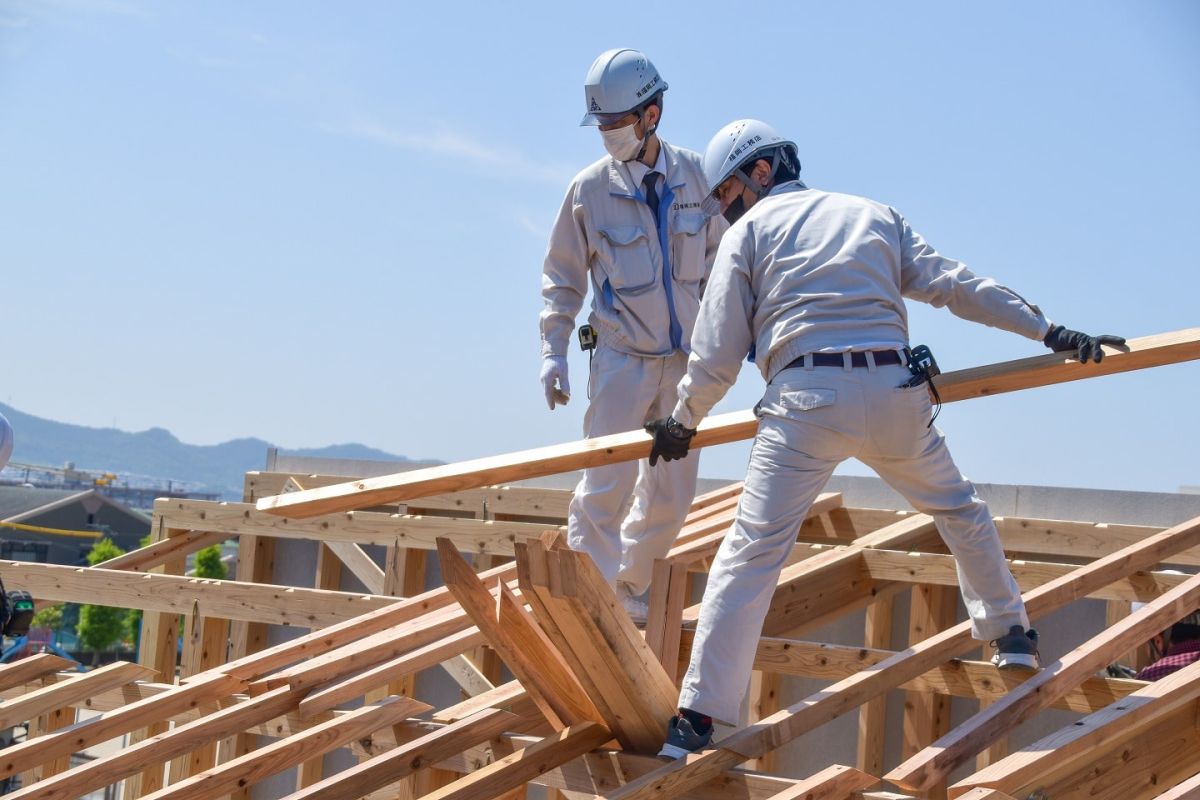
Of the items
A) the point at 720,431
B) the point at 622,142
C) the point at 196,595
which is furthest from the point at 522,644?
the point at 196,595

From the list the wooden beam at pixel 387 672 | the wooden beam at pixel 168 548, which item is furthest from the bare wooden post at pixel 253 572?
the wooden beam at pixel 387 672

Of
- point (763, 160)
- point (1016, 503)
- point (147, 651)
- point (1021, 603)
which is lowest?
point (147, 651)

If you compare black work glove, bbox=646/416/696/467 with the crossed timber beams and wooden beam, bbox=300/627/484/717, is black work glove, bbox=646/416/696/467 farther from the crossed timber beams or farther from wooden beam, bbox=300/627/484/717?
wooden beam, bbox=300/627/484/717

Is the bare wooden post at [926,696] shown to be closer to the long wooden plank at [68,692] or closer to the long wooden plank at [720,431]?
the long wooden plank at [720,431]

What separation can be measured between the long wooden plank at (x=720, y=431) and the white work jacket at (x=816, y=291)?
0.10 meters

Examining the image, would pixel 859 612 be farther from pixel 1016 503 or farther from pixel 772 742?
pixel 772 742

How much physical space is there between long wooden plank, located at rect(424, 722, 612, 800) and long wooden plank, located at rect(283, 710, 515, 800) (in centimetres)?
19

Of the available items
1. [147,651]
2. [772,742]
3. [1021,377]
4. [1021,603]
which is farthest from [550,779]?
[147,651]

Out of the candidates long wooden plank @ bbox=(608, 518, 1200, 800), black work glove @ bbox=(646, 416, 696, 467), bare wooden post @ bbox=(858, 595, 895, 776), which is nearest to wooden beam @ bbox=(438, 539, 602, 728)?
long wooden plank @ bbox=(608, 518, 1200, 800)

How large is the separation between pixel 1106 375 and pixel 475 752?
7.14 feet

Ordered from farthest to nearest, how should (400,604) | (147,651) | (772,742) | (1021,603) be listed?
(147,651) < (400,604) < (1021,603) < (772,742)

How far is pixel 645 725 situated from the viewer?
12.1 ft

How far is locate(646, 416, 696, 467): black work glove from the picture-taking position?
12.3 feet

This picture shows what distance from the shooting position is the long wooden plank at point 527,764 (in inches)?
142
